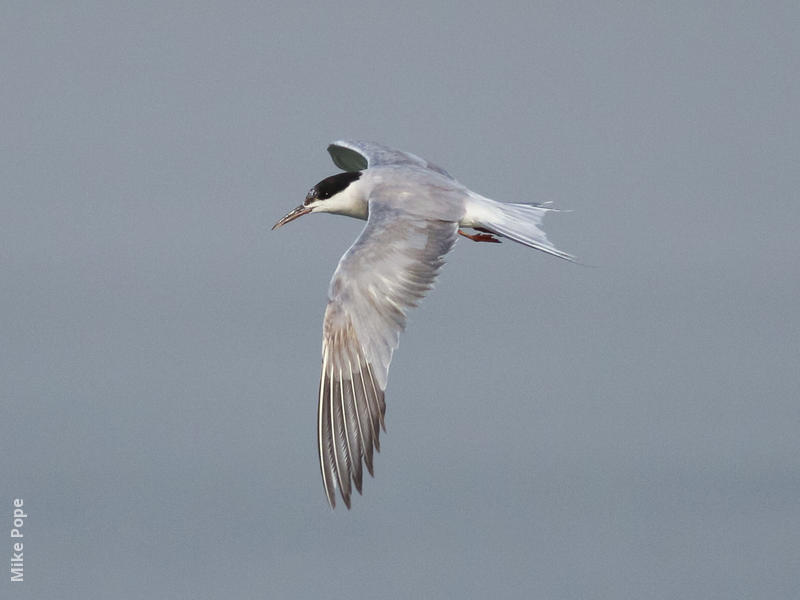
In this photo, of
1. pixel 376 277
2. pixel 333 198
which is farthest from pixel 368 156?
pixel 376 277

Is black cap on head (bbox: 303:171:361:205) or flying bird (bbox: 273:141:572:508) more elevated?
black cap on head (bbox: 303:171:361:205)

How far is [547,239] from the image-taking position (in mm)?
13898

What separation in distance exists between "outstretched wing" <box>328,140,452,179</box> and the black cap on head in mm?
573

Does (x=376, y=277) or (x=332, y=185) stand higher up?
(x=332, y=185)

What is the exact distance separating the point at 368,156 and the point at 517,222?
6.63ft

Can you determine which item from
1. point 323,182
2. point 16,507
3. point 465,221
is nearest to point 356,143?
point 323,182

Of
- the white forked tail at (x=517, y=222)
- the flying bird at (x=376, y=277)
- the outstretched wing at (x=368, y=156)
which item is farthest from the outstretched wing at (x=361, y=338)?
the outstretched wing at (x=368, y=156)

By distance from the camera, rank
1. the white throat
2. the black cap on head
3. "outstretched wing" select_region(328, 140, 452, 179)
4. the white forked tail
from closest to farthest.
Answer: the white forked tail, the white throat, the black cap on head, "outstretched wing" select_region(328, 140, 452, 179)

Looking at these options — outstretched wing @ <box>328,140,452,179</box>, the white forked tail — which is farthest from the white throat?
the white forked tail

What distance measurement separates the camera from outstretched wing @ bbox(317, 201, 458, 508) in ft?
39.2

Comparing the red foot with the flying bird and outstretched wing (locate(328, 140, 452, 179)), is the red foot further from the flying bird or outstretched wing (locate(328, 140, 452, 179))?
outstretched wing (locate(328, 140, 452, 179))

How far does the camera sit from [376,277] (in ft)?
40.9

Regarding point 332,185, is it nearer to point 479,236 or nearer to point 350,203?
point 350,203

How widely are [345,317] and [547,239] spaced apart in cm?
248
